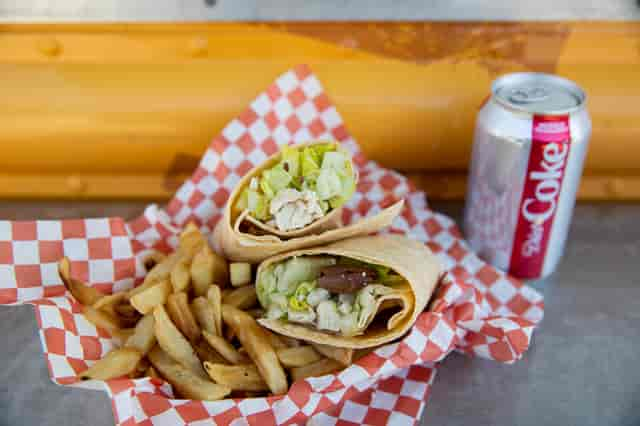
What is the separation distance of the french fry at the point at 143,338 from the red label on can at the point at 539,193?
118 centimetres

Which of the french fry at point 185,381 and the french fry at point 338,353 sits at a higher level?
the french fry at point 338,353

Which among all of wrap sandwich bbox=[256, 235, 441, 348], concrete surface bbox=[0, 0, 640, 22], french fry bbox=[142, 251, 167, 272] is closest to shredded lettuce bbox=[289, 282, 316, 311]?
wrap sandwich bbox=[256, 235, 441, 348]

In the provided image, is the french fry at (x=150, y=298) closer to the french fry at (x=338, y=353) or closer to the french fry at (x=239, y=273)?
the french fry at (x=239, y=273)

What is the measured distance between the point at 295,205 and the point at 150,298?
462 millimetres

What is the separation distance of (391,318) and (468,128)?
3.37 feet

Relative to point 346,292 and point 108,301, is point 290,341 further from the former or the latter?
point 108,301

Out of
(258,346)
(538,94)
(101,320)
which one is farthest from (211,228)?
(538,94)

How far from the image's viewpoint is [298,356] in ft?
5.13

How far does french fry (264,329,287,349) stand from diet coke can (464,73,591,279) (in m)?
0.86

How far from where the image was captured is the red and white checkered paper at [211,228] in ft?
4.86

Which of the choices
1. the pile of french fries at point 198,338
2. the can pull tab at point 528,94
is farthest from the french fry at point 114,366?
the can pull tab at point 528,94

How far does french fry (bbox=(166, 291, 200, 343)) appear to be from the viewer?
63.9 inches

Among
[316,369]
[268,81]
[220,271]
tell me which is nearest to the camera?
[316,369]

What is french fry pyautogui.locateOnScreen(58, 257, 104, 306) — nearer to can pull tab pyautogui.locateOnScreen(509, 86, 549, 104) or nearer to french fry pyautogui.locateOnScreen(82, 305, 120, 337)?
french fry pyautogui.locateOnScreen(82, 305, 120, 337)
